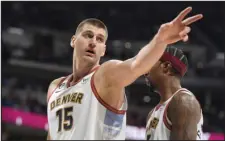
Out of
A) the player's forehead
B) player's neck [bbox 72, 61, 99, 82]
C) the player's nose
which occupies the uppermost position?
the player's forehead

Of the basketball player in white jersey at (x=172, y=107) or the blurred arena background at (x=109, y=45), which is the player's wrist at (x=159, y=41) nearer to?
the basketball player in white jersey at (x=172, y=107)

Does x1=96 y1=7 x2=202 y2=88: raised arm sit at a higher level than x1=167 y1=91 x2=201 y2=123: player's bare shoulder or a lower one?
higher

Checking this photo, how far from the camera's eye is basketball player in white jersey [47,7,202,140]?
2.62 meters

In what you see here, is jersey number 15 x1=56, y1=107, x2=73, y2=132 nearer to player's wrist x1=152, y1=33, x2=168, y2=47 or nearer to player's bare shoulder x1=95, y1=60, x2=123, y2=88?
player's bare shoulder x1=95, y1=60, x2=123, y2=88

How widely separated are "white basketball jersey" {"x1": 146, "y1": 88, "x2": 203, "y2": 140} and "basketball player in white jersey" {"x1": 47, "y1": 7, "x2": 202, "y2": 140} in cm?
44

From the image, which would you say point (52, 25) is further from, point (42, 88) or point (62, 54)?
point (42, 88)

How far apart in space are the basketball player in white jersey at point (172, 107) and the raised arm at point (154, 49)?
632 millimetres

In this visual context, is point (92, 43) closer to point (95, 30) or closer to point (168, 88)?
point (95, 30)

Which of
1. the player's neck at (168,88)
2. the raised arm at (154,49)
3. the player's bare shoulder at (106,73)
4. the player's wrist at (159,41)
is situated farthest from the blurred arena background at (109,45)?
the player's wrist at (159,41)

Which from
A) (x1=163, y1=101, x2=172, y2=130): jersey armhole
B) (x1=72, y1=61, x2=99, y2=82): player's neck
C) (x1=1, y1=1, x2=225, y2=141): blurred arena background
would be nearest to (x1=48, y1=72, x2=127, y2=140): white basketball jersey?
(x1=72, y1=61, x2=99, y2=82): player's neck

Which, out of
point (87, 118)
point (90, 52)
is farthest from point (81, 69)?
point (87, 118)

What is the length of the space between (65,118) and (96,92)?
0.29 m

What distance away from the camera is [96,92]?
303 centimetres

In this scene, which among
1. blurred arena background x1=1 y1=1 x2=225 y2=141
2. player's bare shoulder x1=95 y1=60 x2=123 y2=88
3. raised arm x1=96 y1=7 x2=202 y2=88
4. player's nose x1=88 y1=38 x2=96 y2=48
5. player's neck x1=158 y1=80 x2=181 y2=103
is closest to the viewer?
raised arm x1=96 y1=7 x2=202 y2=88
